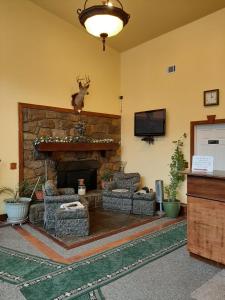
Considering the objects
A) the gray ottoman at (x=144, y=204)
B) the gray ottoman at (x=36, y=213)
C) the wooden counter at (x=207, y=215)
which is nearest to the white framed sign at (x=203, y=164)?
the wooden counter at (x=207, y=215)

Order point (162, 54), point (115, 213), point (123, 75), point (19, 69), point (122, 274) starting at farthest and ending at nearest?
point (123, 75) < point (162, 54) < point (115, 213) < point (19, 69) < point (122, 274)

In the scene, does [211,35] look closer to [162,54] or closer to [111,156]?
[162,54]

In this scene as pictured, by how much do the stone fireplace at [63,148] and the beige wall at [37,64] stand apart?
168 millimetres

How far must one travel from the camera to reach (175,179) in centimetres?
507

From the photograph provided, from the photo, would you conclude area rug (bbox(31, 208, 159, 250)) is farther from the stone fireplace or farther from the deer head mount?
the deer head mount

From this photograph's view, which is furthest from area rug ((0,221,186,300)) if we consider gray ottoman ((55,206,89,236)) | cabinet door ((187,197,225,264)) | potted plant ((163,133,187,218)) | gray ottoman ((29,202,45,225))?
potted plant ((163,133,187,218))

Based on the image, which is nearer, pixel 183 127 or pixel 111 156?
pixel 183 127

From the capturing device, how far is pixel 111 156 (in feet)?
20.8

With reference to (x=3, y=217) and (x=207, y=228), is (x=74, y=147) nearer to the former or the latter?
(x=3, y=217)

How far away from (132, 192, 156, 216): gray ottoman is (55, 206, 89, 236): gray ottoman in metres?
1.55

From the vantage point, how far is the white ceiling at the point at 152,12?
444cm

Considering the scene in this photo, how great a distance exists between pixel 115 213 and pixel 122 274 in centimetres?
243

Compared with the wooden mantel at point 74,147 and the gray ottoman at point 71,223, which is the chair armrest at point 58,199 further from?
the wooden mantel at point 74,147

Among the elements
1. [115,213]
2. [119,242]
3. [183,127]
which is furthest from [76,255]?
[183,127]
